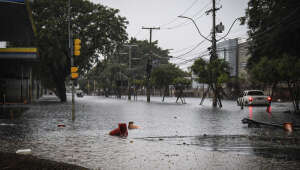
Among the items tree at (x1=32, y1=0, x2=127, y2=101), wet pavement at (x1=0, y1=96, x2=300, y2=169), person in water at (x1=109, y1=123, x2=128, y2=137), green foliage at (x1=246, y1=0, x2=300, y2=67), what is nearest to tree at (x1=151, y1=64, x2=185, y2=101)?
tree at (x1=32, y1=0, x2=127, y2=101)

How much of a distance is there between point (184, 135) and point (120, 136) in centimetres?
207

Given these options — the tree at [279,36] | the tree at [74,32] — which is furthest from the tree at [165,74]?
the tree at [279,36]

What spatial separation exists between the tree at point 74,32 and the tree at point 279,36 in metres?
20.9

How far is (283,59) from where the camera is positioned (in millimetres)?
21969

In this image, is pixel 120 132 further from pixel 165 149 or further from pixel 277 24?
pixel 277 24

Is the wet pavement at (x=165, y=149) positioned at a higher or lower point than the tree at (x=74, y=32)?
lower

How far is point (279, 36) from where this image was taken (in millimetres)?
21312

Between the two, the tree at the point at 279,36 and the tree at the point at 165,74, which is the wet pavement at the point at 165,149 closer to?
the tree at the point at 279,36

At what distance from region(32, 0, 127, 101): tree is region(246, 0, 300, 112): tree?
20887 millimetres

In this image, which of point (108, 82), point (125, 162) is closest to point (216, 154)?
point (125, 162)

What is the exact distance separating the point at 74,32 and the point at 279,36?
1057 inches

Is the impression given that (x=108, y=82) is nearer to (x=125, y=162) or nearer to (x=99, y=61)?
(x=99, y=61)

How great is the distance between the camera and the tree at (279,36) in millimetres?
19984

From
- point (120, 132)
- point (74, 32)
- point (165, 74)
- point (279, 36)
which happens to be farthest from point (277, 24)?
point (165, 74)
